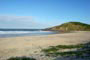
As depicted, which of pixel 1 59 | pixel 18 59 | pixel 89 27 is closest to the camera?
pixel 18 59

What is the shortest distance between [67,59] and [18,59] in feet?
9.01

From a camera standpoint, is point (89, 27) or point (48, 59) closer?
point (48, 59)

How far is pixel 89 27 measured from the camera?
91.1 meters

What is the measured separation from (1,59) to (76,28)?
8837cm

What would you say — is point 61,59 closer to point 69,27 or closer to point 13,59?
point 13,59

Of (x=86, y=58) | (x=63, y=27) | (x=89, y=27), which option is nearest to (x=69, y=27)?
(x=63, y=27)

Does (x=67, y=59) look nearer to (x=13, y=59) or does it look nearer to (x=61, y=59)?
(x=61, y=59)

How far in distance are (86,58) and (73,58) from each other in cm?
74

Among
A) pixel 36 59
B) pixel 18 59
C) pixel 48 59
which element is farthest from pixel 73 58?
pixel 18 59

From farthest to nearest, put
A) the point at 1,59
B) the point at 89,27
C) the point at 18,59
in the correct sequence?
1. the point at 89,27
2. the point at 1,59
3. the point at 18,59

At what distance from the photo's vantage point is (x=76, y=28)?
93500mm

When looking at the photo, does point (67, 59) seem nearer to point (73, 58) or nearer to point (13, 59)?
point (73, 58)

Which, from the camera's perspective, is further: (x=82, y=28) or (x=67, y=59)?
(x=82, y=28)

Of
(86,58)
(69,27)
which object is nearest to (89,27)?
(69,27)
